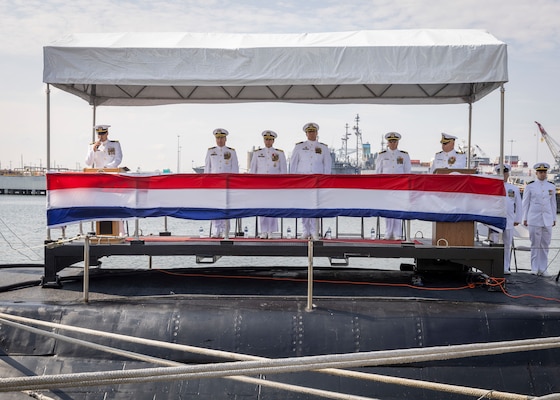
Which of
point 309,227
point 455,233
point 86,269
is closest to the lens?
point 86,269

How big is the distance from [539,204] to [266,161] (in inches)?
199

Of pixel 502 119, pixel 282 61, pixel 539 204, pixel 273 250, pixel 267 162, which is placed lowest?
pixel 273 250

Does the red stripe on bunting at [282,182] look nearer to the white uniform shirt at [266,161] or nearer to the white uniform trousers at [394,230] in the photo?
the white uniform trousers at [394,230]

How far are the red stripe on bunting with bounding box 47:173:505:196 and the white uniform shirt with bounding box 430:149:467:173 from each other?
6.91 ft

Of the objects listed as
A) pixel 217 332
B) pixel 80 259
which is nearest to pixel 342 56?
pixel 217 332

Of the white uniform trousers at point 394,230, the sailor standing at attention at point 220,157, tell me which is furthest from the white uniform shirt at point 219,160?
the white uniform trousers at point 394,230

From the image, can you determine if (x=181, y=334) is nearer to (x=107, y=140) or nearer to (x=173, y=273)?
(x=173, y=273)

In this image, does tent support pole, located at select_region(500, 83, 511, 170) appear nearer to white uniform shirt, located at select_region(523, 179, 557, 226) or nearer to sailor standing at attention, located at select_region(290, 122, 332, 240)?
sailor standing at attention, located at select_region(290, 122, 332, 240)

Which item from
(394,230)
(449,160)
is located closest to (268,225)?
(394,230)

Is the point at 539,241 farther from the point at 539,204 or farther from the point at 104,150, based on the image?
the point at 104,150

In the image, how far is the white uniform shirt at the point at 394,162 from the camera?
33.5ft

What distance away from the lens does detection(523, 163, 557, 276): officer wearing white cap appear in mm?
10875

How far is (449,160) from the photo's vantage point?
10.1 m

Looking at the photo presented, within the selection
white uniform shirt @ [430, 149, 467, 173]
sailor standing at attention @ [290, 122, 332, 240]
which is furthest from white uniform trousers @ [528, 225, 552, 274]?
sailor standing at attention @ [290, 122, 332, 240]
